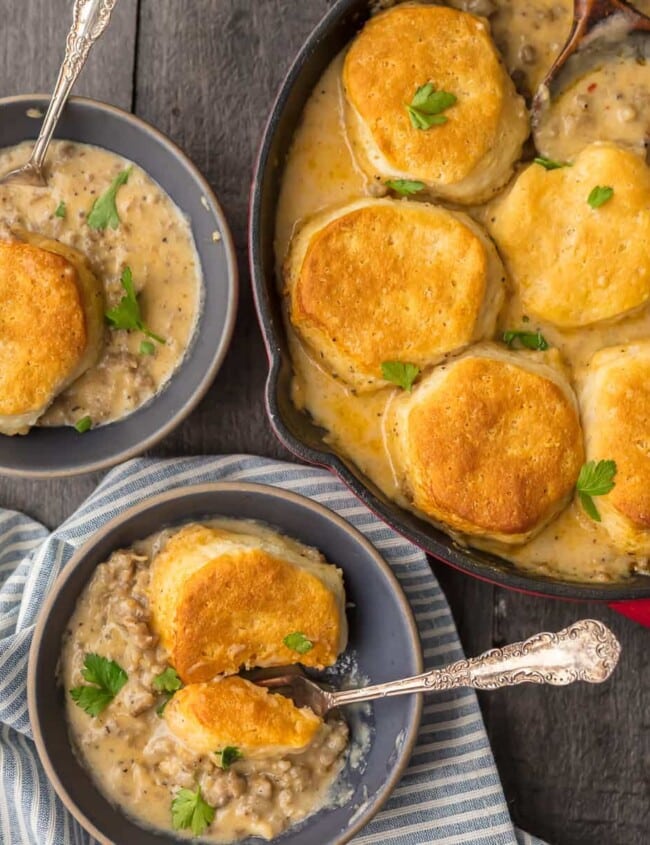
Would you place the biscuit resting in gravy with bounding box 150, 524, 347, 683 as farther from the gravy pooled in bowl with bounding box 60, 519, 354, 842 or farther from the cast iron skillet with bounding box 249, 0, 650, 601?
the cast iron skillet with bounding box 249, 0, 650, 601

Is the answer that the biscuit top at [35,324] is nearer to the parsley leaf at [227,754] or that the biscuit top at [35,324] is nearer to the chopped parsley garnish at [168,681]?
the chopped parsley garnish at [168,681]

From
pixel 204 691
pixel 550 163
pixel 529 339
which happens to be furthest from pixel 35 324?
pixel 550 163

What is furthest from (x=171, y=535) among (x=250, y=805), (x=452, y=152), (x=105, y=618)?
(x=452, y=152)

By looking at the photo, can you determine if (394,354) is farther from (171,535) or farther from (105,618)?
(105,618)

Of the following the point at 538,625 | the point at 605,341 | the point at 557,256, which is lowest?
the point at 538,625

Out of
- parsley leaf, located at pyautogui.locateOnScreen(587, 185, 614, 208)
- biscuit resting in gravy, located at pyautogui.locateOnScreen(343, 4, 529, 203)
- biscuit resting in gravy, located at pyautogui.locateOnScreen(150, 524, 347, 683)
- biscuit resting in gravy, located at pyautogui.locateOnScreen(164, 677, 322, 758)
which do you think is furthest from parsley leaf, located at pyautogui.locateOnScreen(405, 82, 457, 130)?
biscuit resting in gravy, located at pyautogui.locateOnScreen(164, 677, 322, 758)

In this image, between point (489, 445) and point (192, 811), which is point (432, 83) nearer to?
point (489, 445)

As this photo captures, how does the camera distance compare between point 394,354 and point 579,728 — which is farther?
point 579,728
